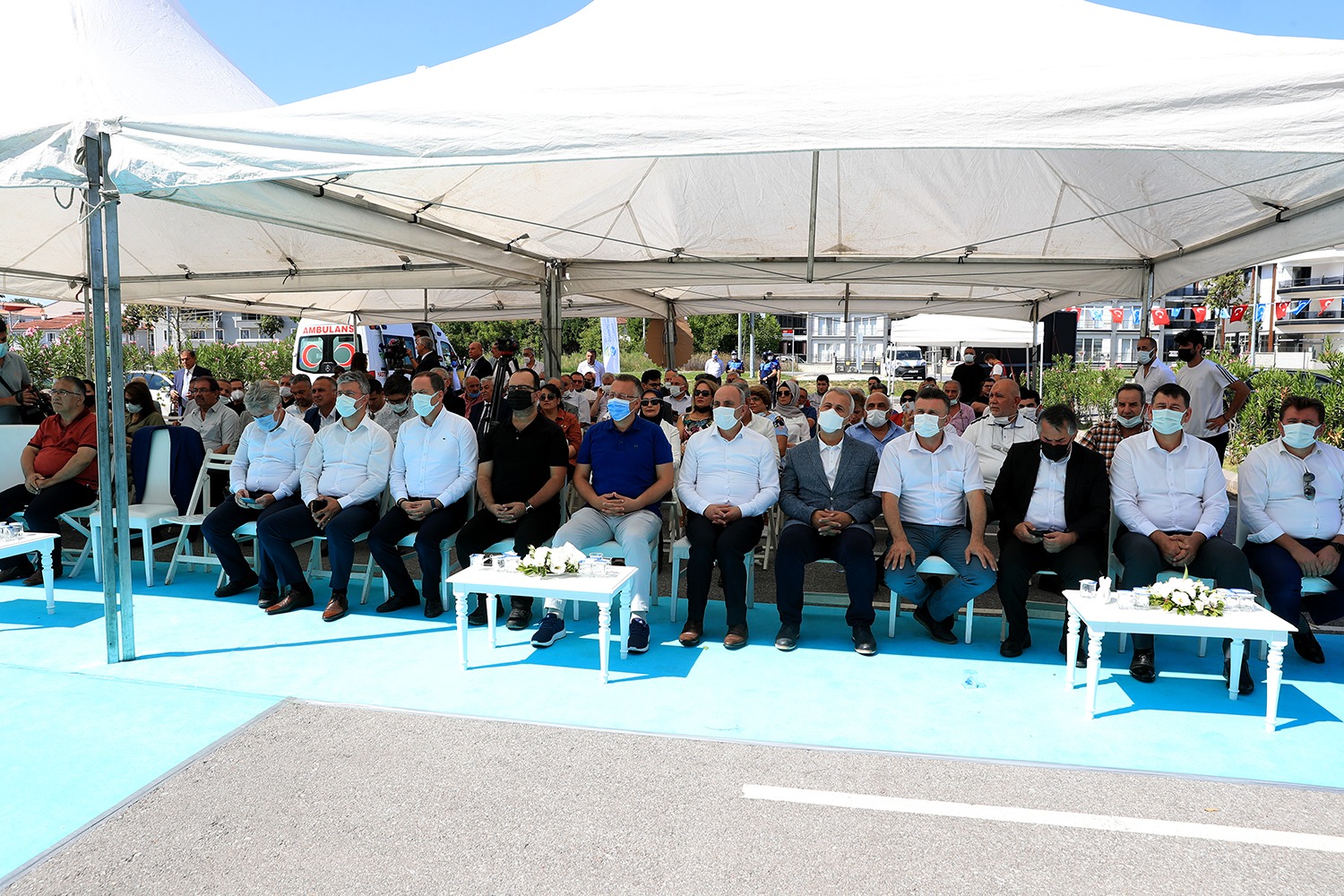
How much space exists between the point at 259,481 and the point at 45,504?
1485mm

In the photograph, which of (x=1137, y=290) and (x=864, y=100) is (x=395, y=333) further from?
(x=864, y=100)

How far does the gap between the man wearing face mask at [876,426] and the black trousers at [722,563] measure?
65.3 inches

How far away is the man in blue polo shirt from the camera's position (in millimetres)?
5254

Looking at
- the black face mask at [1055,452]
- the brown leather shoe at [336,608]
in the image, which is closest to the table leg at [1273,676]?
the black face mask at [1055,452]

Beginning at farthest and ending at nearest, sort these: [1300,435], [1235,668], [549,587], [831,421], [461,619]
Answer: [831,421]
[1300,435]
[461,619]
[549,587]
[1235,668]

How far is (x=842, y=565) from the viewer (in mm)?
4969

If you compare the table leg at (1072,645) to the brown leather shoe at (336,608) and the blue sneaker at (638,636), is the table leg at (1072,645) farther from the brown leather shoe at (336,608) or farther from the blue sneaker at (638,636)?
the brown leather shoe at (336,608)

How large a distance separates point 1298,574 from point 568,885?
3.99m

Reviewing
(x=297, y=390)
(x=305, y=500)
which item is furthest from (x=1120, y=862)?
(x=297, y=390)

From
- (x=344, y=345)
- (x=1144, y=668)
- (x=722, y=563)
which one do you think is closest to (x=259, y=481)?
(x=722, y=563)

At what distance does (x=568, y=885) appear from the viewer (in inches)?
103

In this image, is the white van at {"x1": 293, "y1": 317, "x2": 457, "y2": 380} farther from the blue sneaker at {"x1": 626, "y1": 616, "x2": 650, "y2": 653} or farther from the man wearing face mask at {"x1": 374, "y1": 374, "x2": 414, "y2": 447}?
the blue sneaker at {"x1": 626, "y1": 616, "x2": 650, "y2": 653}

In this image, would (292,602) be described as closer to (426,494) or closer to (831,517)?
(426,494)

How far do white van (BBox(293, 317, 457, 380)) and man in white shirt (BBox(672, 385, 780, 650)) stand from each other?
11228 mm
